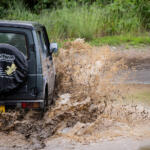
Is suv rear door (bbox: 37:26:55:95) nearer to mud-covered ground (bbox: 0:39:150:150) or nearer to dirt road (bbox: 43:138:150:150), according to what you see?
mud-covered ground (bbox: 0:39:150:150)

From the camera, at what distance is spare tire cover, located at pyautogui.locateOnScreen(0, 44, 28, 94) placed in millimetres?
6457

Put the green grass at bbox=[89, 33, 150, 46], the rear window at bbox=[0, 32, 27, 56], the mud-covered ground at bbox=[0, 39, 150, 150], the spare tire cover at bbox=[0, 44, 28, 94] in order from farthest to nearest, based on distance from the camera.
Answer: the green grass at bbox=[89, 33, 150, 46]
the mud-covered ground at bbox=[0, 39, 150, 150]
the rear window at bbox=[0, 32, 27, 56]
the spare tire cover at bbox=[0, 44, 28, 94]

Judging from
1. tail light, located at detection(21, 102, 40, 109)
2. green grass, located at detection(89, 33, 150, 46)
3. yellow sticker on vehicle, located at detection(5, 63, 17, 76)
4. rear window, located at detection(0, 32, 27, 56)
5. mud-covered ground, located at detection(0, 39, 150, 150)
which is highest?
rear window, located at detection(0, 32, 27, 56)

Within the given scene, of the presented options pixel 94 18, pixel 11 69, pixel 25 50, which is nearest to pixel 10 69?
pixel 11 69

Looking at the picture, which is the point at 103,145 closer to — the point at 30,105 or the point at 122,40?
the point at 30,105

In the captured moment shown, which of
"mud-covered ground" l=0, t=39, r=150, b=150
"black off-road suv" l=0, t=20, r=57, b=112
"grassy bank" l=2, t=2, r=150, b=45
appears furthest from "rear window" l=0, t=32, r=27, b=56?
"grassy bank" l=2, t=2, r=150, b=45

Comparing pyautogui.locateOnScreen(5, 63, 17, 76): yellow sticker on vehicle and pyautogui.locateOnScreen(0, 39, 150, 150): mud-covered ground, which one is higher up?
pyautogui.locateOnScreen(5, 63, 17, 76): yellow sticker on vehicle

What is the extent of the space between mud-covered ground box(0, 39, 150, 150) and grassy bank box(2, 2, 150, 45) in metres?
6.95

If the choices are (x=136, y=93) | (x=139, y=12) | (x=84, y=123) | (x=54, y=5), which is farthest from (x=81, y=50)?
(x=54, y=5)

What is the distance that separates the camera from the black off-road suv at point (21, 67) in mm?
6480

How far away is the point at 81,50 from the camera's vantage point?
10.7 m

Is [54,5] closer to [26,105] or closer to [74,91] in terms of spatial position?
[74,91]

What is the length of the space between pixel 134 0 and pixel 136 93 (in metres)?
11.1

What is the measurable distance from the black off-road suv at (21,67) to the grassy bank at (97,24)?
32.8ft
